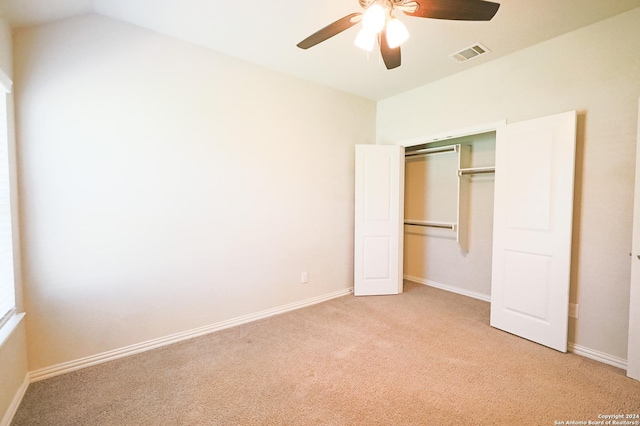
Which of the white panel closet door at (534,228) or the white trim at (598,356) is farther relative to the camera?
the white panel closet door at (534,228)

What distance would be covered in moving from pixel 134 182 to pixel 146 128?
46cm

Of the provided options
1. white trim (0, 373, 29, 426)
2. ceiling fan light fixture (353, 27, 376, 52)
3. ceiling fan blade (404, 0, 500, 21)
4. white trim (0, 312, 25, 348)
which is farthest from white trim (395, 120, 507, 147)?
white trim (0, 373, 29, 426)

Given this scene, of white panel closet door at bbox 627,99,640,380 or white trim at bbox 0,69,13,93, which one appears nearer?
white trim at bbox 0,69,13,93

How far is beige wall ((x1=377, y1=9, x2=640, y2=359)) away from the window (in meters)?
3.98

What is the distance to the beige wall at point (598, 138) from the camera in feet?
6.62

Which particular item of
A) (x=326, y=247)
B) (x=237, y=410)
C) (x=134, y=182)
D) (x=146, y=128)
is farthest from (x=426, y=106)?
(x=237, y=410)

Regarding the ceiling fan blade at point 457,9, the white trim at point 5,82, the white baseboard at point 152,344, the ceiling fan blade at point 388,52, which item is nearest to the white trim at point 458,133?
the ceiling fan blade at point 388,52

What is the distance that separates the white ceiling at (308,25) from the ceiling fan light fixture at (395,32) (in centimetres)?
52

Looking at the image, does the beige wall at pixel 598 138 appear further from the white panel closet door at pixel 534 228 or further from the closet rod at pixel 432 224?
the closet rod at pixel 432 224

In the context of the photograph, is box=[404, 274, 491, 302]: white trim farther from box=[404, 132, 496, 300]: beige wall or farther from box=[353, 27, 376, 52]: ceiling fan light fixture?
box=[353, 27, 376, 52]: ceiling fan light fixture

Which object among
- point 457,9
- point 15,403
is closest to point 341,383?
point 15,403

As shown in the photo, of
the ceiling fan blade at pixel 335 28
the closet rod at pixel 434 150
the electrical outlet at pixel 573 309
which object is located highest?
the ceiling fan blade at pixel 335 28

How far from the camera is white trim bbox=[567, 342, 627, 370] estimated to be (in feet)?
6.65

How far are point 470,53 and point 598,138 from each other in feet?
4.23
